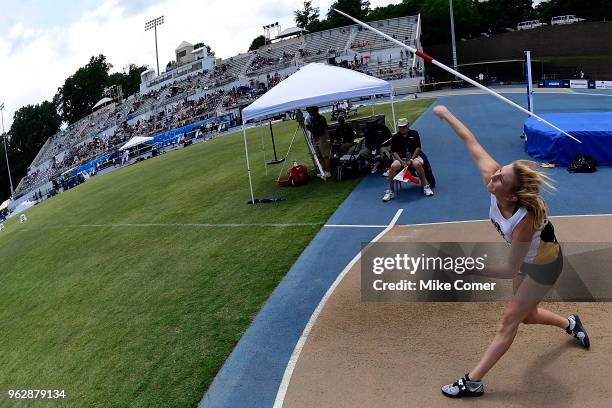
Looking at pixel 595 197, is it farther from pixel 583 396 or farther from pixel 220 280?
pixel 220 280

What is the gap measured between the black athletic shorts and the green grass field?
3672 mm

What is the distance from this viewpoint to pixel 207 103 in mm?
56281

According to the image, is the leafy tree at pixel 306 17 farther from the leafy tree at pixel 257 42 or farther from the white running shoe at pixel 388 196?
the white running shoe at pixel 388 196

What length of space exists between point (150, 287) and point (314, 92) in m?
6.68

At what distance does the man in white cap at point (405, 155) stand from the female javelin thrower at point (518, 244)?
22.9 ft

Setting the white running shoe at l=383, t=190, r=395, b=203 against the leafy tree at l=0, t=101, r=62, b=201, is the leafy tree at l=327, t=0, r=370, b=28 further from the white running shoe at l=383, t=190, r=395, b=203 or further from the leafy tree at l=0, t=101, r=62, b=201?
the white running shoe at l=383, t=190, r=395, b=203

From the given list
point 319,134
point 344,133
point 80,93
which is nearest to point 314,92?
point 319,134

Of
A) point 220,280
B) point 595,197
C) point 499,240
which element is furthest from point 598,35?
point 220,280

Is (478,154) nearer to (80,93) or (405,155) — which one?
(405,155)

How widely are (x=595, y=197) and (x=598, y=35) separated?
4002 cm

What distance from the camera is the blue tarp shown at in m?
12.2

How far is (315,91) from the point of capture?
13406 millimetres

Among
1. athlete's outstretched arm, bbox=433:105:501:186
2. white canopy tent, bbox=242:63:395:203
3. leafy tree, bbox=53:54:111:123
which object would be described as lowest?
athlete's outstretched arm, bbox=433:105:501:186

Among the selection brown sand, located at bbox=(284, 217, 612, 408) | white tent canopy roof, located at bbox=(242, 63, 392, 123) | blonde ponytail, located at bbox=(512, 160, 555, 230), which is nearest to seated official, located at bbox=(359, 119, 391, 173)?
white tent canopy roof, located at bbox=(242, 63, 392, 123)
